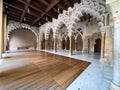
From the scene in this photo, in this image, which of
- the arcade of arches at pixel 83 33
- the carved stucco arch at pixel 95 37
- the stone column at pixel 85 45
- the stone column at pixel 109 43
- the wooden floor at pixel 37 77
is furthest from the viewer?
the stone column at pixel 85 45

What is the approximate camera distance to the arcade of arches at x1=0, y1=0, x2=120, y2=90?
160cm

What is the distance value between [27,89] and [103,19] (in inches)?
180

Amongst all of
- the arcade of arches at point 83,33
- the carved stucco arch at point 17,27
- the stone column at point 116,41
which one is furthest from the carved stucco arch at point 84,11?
the carved stucco arch at point 17,27

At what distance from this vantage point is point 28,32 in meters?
12.9

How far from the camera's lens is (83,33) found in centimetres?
907

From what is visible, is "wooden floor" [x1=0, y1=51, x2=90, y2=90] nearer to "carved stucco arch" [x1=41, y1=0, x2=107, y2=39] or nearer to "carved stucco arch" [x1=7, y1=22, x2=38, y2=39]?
"carved stucco arch" [x1=41, y1=0, x2=107, y2=39]

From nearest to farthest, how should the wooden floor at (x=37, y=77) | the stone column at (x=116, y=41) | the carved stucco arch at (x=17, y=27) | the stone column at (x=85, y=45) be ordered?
the stone column at (x=116, y=41), the wooden floor at (x=37, y=77), the stone column at (x=85, y=45), the carved stucco arch at (x=17, y=27)

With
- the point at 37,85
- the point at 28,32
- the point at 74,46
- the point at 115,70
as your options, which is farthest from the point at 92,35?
the point at 28,32

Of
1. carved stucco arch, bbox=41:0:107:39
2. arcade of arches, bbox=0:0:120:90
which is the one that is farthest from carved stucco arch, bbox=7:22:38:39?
carved stucco arch, bbox=41:0:107:39

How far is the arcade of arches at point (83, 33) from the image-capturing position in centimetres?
160

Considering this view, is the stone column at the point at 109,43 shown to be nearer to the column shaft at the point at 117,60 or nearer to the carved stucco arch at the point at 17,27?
the column shaft at the point at 117,60


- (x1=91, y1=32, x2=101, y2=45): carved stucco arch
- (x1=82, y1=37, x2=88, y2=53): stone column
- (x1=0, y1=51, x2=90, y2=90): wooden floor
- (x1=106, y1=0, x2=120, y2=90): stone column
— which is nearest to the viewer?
(x1=106, y1=0, x2=120, y2=90): stone column

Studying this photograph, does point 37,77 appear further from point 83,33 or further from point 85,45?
point 83,33

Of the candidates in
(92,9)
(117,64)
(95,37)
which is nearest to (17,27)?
(92,9)
